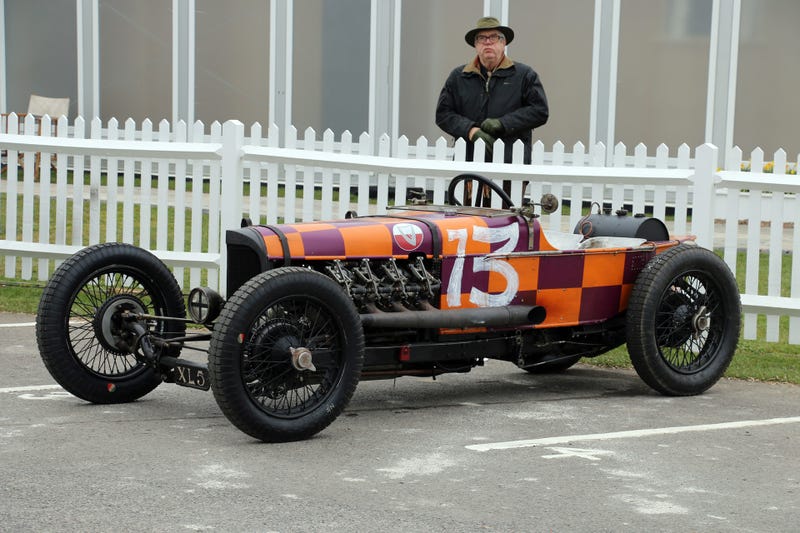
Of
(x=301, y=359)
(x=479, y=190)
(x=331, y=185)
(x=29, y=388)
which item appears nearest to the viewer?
(x=301, y=359)

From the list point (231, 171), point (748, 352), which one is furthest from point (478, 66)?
point (748, 352)

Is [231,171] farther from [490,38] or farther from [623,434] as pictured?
[623,434]

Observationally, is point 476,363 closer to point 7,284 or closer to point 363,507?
point 363,507

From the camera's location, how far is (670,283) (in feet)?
24.3

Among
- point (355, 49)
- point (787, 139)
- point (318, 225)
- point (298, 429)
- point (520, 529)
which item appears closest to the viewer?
point (520, 529)

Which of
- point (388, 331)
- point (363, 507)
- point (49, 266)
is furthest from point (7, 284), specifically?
point (363, 507)

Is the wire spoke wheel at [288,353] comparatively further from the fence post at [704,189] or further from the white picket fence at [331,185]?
the fence post at [704,189]

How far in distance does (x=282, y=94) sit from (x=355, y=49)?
129 cm

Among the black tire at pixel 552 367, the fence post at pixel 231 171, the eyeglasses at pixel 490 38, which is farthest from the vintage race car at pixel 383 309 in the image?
the fence post at pixel 231 171

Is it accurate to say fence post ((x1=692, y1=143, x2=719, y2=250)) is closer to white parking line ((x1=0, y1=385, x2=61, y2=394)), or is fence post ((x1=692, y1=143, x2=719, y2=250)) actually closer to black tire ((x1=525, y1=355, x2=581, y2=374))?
black tire ((x1=525, y1=355, x2=581, y2=374))

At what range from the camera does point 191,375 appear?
21.2ft

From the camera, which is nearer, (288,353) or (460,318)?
(288,353)

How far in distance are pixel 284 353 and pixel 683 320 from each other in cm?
248

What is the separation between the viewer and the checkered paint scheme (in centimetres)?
669
